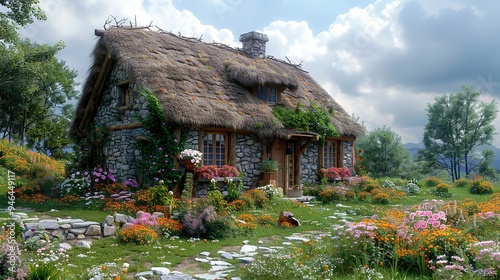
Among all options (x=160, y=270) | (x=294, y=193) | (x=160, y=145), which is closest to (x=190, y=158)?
(x=160, y=145)

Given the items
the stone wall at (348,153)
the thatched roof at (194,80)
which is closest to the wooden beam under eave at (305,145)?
the thatched roof at (194,80)

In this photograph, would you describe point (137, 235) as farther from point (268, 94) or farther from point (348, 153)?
point (348, 153)

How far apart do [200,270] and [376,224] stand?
110 inches

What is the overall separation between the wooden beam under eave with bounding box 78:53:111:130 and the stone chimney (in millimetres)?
7460

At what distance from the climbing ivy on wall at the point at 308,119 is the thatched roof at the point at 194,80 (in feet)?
1.66

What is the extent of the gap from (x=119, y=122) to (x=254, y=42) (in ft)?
28.0

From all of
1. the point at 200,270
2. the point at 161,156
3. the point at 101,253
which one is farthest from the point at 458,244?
the point at 161,156

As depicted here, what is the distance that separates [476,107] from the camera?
33.5 metres

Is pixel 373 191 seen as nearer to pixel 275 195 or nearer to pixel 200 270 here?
pixel 275 195

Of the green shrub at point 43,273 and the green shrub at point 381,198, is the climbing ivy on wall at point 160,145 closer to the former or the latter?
the green shrub at point 381,198

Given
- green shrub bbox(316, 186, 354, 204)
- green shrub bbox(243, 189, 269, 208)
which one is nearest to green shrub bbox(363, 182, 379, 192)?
green shrub bbox(316, 186, 354, 204)

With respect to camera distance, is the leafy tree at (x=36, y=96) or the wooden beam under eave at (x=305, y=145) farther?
the leafy tree at (x=36, y=96)

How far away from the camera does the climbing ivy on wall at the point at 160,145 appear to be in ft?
46.2

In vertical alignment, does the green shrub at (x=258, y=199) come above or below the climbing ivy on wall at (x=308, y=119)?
below
